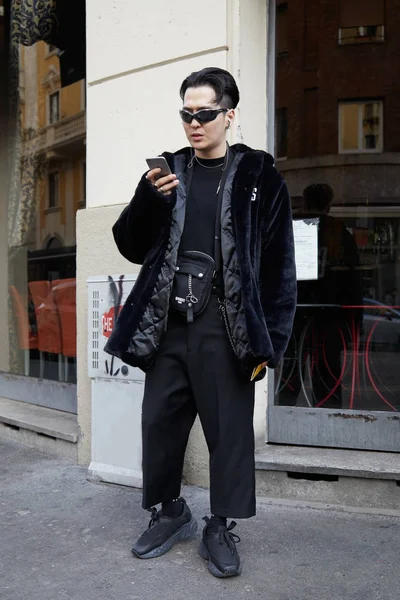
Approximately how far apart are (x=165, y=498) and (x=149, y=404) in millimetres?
433

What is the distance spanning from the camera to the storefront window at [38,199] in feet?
17.7

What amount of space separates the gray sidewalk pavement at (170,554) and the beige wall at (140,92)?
60cm

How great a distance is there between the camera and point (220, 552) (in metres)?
2.73

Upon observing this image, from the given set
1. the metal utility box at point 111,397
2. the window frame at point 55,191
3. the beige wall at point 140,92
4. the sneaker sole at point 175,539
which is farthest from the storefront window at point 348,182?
the window frame at point 55,191

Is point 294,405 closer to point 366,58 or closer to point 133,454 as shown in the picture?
point 133,454

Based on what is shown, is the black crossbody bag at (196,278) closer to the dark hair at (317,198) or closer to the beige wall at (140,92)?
the beige wall at (140,92)

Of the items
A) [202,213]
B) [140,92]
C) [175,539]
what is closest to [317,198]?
[140,92]

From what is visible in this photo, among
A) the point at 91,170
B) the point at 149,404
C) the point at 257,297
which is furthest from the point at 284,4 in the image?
the point at 149,404

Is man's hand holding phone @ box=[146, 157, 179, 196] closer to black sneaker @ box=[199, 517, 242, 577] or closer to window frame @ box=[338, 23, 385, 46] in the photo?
black sneaker @ box=[199, 517, 242, 577]

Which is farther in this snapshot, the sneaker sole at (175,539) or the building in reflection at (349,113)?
the building in reflection at (349,113)

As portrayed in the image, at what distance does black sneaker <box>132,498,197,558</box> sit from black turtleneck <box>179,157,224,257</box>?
1197mm

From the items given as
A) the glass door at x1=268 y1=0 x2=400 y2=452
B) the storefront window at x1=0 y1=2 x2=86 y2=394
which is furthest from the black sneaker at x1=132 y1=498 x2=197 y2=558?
the storefront window at x1=0 y1=2 x2=86 y2=394

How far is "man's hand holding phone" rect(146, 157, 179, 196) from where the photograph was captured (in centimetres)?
246

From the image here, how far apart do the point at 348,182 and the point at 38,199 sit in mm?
2996
